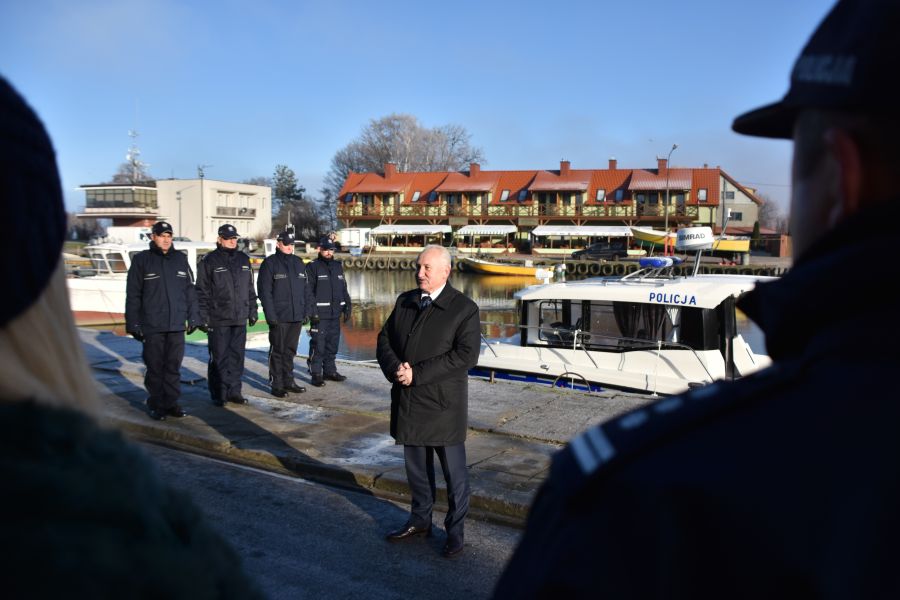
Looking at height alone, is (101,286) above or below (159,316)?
below

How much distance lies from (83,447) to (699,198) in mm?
69132

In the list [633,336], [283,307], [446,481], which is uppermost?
[283,307]

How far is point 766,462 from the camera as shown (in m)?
0.87

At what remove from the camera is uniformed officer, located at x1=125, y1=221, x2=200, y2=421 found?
9242 mm

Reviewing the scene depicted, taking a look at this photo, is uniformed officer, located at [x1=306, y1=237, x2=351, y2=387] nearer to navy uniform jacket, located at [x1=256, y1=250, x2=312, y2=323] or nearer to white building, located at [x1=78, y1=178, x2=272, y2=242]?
navy uniform jacket, located at [x1=256, y1=250, x2=312, y2=323]

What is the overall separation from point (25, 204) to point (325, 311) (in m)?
11.2

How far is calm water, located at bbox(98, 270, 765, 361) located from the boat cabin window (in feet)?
2.12

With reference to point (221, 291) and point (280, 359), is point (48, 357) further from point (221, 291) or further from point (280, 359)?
point (280, 359)

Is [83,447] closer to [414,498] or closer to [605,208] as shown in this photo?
[414,498]

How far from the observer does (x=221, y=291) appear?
1037cm

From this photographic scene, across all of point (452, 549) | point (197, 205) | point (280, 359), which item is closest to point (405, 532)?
point (452, 549)

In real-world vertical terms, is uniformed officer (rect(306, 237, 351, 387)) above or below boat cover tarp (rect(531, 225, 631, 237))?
below

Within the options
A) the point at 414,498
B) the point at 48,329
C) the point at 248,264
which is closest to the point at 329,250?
the point at 248,264

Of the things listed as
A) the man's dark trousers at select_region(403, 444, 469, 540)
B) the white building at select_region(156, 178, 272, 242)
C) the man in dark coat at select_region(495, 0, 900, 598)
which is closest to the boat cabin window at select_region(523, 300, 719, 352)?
the man's dark trousers at select_region(403, 444, 469, 540)
